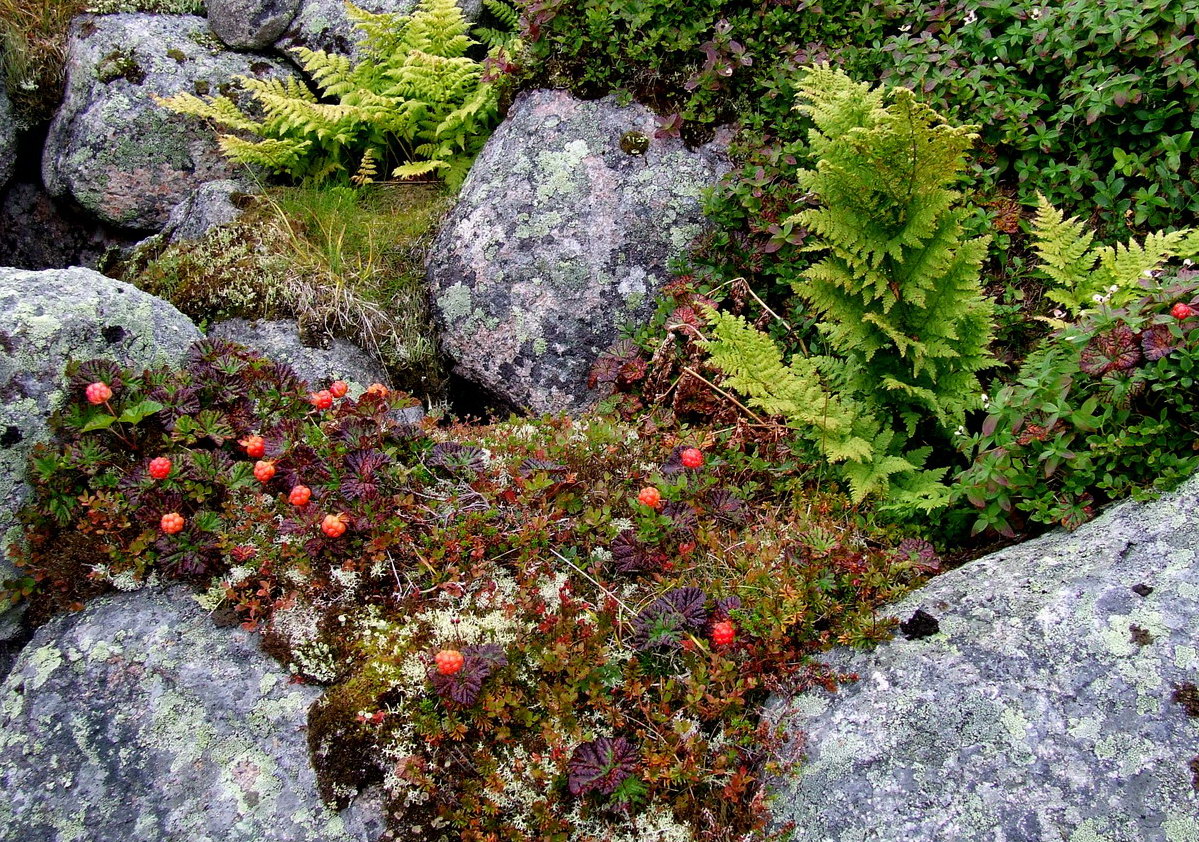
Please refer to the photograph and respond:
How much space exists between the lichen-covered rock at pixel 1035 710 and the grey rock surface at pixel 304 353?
3351mm

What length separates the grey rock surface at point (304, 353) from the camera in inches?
196

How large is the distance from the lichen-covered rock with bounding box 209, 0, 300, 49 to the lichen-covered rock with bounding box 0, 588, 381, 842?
209 inches

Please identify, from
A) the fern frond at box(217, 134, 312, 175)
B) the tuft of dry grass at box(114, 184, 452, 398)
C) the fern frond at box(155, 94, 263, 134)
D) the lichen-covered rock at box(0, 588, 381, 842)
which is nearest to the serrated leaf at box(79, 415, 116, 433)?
the lichen-covered rock at box(0, 588, 381, 842)

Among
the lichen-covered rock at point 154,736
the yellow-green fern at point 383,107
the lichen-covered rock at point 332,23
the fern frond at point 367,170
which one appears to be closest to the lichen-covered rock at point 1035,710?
the lichen-covered rock at point 154,736

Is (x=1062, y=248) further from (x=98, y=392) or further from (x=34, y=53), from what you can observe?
(x=34, y=53)

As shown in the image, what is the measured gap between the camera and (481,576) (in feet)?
10.8

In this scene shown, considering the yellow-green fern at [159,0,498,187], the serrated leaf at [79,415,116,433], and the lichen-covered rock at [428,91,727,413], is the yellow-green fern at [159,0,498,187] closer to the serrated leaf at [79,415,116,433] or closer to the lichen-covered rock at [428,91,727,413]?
the lichen-covered rock at [428,91,727,413]

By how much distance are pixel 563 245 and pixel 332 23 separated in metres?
3.26

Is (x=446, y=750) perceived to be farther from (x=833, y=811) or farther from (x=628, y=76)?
(x=628, y=76)

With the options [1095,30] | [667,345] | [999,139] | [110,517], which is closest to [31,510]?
[110,517]

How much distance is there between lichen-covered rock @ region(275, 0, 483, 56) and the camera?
651cm

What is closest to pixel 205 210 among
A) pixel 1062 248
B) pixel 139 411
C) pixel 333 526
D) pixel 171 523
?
pixel 139 411

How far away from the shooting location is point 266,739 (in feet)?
9.58

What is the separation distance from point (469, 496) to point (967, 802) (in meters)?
2.18
